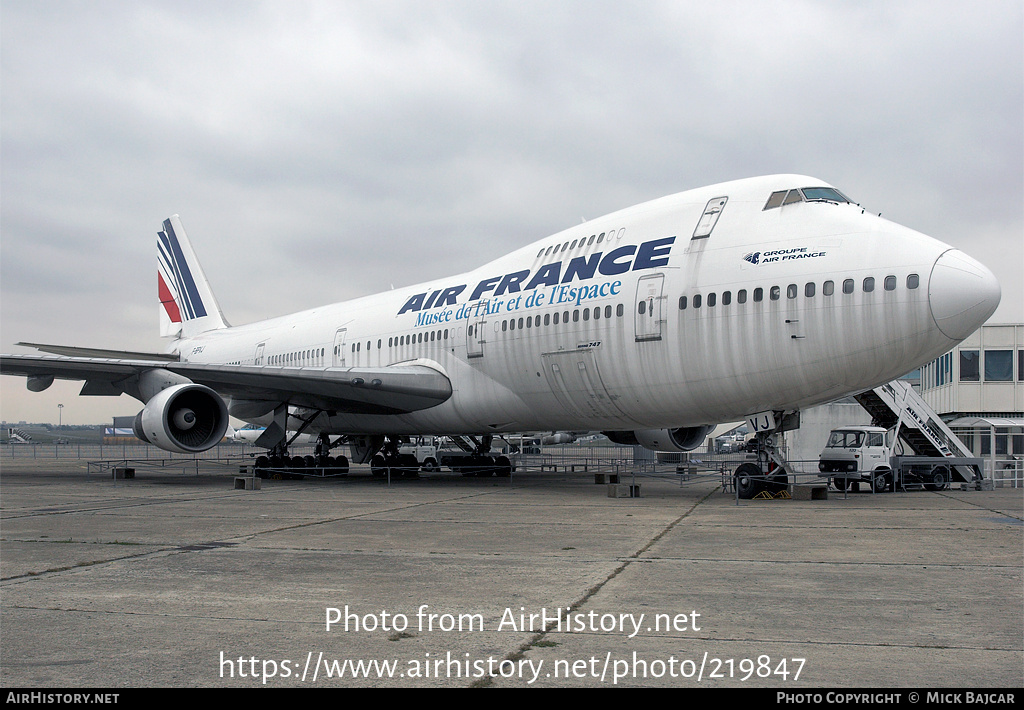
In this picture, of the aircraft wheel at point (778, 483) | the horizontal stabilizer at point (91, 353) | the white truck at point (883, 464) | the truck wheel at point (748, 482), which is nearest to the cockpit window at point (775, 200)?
the truck wheel at point (748, 482)

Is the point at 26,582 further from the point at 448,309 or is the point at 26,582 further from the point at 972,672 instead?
the point at 448,309

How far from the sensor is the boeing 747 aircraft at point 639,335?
39.4ft

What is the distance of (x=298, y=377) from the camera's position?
19.1 metres

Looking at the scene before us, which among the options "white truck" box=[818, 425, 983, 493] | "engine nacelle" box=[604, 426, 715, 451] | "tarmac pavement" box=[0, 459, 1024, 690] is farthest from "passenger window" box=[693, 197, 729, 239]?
"white truck" box=[818, 425, 983, 493]

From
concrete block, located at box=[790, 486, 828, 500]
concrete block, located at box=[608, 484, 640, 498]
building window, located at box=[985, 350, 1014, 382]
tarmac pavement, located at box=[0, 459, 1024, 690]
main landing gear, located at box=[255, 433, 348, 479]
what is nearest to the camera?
tarmac pavement, located at box=[0, 459, 1024, 690]

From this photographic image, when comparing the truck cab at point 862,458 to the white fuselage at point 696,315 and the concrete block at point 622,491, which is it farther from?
the white fuselage at point 696,315

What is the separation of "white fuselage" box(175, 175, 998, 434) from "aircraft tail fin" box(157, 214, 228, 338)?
16.0 metres

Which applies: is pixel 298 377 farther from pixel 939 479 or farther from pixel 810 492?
pixel 939 479

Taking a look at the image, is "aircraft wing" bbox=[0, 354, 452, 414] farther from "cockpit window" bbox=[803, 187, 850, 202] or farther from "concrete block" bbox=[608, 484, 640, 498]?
"cockpit window" bbox=[803, 187, 850, 202]

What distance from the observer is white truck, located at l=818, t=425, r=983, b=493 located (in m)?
19.8

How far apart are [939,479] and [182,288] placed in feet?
89.9

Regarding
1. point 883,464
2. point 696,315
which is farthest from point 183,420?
point 883,464

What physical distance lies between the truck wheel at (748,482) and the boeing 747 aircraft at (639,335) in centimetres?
93

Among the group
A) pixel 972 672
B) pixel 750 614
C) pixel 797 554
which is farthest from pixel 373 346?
pixel 972 672
